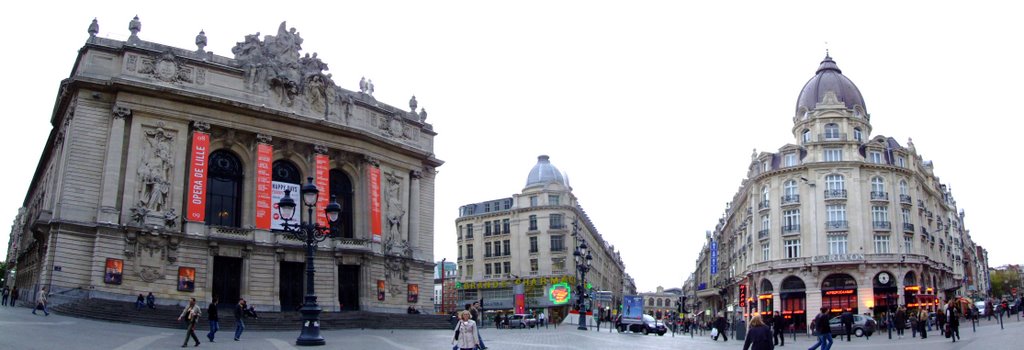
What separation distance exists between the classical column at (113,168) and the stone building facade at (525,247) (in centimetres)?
4724

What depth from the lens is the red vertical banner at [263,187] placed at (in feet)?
151

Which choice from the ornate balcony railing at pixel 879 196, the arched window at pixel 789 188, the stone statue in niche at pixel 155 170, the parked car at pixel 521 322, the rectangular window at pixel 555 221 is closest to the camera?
the stone statue in niche at pixel 155 170

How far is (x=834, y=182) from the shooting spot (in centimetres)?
6581

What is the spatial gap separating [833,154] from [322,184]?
4228 cm

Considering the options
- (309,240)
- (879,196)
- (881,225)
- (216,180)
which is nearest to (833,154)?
(879,196)

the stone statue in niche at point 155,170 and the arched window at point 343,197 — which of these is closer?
the stone statue in niche at point 155,170

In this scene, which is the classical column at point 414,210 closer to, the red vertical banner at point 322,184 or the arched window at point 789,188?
the red vertical banner at point 322,184

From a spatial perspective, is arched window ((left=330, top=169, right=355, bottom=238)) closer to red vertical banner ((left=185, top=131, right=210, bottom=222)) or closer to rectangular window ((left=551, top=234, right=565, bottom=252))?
red vertical banner ((left=185, top=131, right=210, bottom=222))

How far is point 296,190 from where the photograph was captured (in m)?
49.4

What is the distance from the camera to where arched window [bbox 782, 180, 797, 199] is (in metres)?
67.3

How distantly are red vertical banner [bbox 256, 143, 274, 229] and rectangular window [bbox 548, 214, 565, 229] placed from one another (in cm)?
4533

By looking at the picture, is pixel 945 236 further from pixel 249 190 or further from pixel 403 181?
pixel 249 190

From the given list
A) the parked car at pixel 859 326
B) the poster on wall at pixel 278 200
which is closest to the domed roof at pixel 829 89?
the parked car at pixel 859 326

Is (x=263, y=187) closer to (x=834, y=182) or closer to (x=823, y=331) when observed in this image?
(x=823, y=331)
